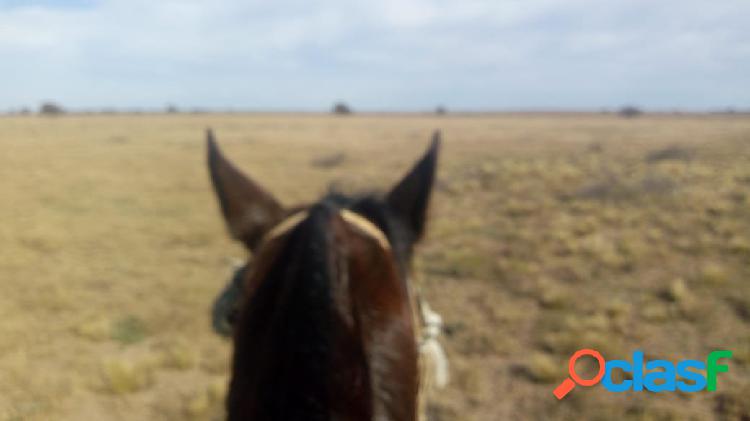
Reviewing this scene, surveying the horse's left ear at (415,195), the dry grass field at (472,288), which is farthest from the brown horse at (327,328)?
the dry grass field at (472,288)

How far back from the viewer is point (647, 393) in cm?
550

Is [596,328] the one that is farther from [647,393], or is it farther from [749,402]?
Answer: [749,402]

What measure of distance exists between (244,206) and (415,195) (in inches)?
23.2

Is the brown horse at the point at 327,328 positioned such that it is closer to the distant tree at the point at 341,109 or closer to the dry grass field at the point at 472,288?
the dry grass field at the point at 472,288

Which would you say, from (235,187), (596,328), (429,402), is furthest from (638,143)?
(235,187)

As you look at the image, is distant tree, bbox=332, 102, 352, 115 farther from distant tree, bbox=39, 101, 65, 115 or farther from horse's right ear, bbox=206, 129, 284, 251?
horse's right ear, bbox=206, 129, 284, 251

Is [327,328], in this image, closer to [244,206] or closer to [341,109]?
[244,206]

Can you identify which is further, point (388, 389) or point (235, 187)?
point (235, 187)

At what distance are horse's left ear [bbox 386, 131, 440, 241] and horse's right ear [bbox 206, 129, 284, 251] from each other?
40 cm

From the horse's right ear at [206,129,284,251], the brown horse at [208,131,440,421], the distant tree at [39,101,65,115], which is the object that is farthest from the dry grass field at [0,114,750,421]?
the distant tree at [39,101,65,115]

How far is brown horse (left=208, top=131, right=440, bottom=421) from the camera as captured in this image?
2.95 ft

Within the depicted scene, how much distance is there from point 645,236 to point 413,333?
39.3 ft

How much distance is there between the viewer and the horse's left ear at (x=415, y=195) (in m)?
1.51

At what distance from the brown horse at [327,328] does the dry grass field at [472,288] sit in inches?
21.7
